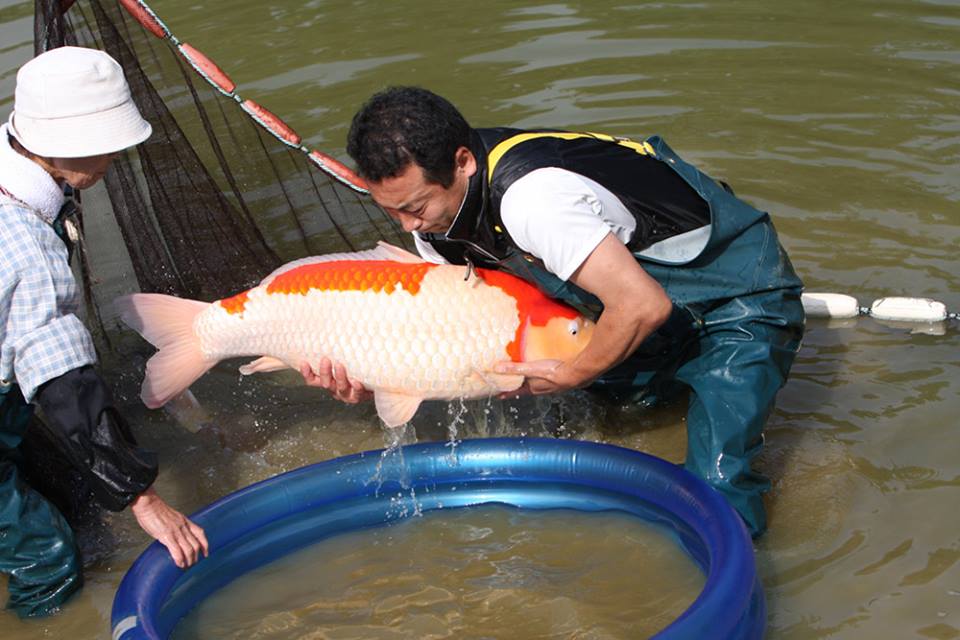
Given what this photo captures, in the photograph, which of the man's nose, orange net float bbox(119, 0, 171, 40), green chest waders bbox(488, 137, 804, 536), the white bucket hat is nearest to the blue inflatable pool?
green chest waders bbox(488, 137, 804, 536)

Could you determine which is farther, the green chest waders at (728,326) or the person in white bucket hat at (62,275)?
the green chest waders at (728,326)

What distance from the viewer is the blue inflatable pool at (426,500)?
368cm

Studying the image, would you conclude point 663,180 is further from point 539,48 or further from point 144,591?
point 539,48

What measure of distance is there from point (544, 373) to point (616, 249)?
624 mm

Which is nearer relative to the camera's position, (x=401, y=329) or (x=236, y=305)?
(x=401, y=329)

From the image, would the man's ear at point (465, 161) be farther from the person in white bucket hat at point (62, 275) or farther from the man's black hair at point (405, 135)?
the person in white bucket hat at point (62, 275)

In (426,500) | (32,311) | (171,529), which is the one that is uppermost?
(32,311)

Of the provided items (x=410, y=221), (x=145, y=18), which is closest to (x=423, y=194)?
(x=410, y=221)

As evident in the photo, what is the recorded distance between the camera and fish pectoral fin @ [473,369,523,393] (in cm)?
402

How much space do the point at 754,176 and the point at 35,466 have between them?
4.10 meters

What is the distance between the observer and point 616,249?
11.5 ft

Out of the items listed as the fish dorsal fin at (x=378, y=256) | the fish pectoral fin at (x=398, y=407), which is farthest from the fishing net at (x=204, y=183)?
the fish pectoral fin at (x=398, y=407)

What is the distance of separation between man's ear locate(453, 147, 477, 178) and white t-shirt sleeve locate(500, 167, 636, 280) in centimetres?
13

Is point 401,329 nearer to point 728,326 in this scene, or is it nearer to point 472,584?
point 472,584
